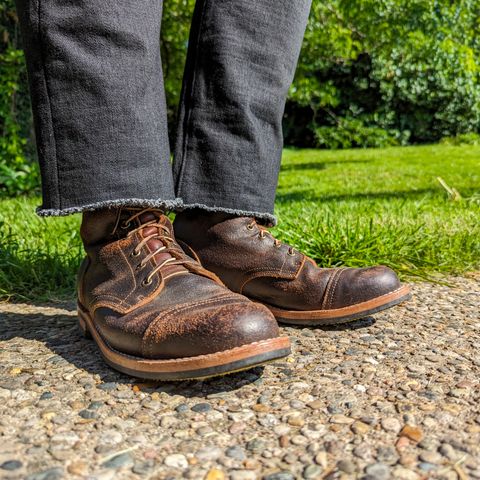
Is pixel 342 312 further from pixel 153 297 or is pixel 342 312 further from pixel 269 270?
pixel 153 297

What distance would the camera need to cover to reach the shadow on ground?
4.20ft

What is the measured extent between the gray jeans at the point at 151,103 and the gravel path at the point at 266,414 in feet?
1.23

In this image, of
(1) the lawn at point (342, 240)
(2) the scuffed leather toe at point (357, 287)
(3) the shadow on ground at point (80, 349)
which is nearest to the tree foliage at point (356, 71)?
A: (1) the lawn at point (342, 240)

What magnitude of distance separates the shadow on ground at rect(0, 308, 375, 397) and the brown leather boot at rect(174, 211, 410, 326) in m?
0.07

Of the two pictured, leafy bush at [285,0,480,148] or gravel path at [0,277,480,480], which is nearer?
gravel path at [0,277,480,480]

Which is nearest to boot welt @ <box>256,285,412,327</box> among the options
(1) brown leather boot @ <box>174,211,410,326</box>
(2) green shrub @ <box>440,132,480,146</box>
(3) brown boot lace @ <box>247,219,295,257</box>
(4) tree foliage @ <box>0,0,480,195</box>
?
(1) brown leather boot @ <box>174,211,410,326</box>

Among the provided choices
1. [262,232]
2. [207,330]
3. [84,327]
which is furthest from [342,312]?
[84,327]

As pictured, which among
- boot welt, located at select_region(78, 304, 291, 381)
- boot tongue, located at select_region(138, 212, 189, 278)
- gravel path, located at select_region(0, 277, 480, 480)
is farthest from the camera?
boot tongue, located at select_region(138, 212, 189, 278)

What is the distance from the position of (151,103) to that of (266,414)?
2.34 ft

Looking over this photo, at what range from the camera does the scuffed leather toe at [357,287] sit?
5.23 feet

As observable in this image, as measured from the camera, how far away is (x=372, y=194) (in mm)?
5168

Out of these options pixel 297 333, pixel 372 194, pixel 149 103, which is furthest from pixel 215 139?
pixel 372 194

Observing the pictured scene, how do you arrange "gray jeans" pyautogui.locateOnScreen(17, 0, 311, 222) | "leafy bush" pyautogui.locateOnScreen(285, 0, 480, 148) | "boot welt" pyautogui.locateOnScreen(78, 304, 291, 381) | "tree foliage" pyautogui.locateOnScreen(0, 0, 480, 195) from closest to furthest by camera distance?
1. "boot welt" pyautogui.locateOnScreen(78, 304, 291, 381)
2. "gray jeans" pyautogui.locateOnScreen(17, 0, 311, 222)
3. "tree foliage" pyautogui.locateOnScreen(0, 0, 480, 195)
4. "leafy bush" pyautogui.locateOnScreen(285, 0, 480, 148)

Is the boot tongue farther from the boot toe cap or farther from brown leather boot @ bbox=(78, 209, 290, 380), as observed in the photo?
the boot toe cap
